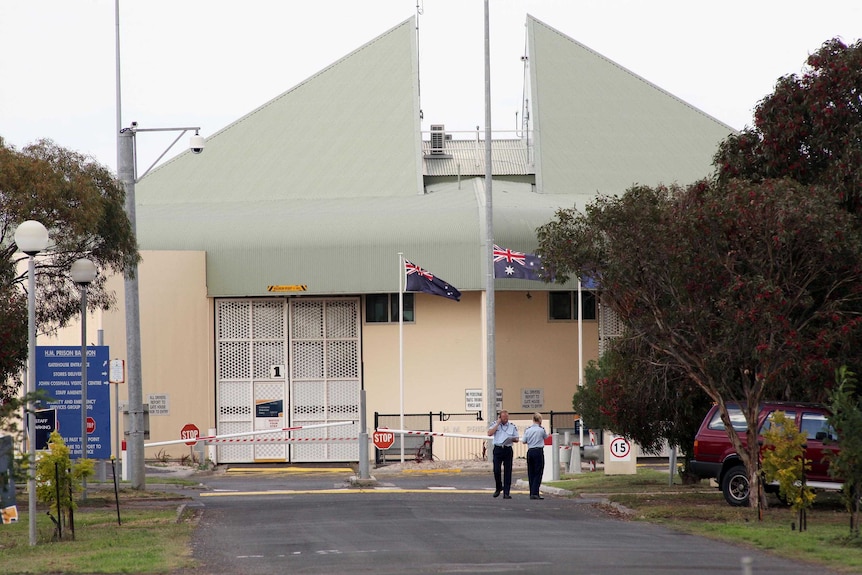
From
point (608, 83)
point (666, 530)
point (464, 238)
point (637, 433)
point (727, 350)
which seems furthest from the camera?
point (608, 83)

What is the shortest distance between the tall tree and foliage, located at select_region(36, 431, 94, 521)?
824 cm

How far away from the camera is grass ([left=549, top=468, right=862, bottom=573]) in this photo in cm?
1485

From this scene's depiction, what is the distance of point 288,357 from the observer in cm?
4225

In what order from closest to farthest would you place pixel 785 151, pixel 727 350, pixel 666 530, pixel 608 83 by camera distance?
pixel 666 530 < pixel 727 350 < pixel 785 151 < pixel 608 83

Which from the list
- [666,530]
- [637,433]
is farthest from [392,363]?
[666,530]

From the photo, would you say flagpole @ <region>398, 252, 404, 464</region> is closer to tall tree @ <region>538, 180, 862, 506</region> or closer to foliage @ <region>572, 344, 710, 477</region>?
foliage @ <region>572, 344, 710, 477</region>

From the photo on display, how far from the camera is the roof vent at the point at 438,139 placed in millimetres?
47125

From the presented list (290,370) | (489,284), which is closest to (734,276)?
(489,284)

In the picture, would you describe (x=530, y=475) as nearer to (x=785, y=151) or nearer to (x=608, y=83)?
(x=785, y=151)

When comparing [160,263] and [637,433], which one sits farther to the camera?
[160,263]

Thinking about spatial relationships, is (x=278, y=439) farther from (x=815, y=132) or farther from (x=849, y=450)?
(x=849, y=450)

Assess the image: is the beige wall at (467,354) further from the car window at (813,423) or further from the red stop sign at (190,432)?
the car window at (813,423)

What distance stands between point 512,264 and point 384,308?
638 centimetres

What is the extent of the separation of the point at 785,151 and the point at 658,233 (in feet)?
10.2
